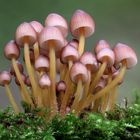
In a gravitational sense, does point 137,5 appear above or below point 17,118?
above

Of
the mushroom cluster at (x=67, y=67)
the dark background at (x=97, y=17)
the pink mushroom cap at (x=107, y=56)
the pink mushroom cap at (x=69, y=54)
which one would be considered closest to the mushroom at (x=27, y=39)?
the mushroom cluster at (x=67, y=67)

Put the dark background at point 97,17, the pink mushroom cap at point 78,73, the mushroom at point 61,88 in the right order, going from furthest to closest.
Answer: the dark background at point 97,17 < the mushroom at point 61,88 < the pink mushroom cap at point 78,73

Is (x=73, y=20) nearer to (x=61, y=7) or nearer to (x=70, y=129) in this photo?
(x=70, y=129)

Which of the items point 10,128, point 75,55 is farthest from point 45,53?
point 10,128

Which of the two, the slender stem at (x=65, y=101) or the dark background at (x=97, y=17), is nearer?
the slender stem at (x=65, y=101)

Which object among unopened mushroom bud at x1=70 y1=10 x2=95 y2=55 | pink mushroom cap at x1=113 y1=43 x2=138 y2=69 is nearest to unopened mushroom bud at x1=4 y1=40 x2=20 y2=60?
Answer: unopened mushroom bud at x1=70 y1=10 x2=95 y2=55

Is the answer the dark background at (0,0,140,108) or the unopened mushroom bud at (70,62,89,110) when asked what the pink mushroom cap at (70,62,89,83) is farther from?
the dark background at (0,0,140,108)

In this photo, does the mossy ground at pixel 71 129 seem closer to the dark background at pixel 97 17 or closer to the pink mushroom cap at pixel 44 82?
the pink mushroom cap at pixel 44 82
